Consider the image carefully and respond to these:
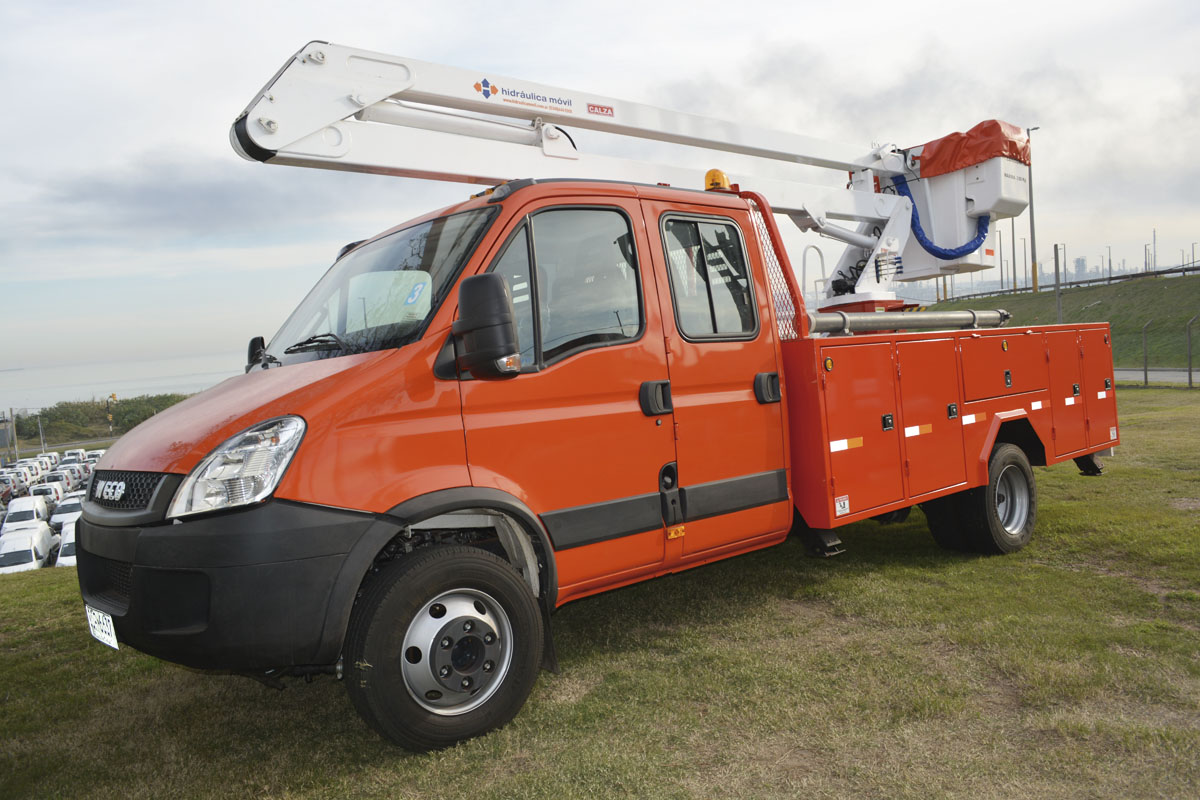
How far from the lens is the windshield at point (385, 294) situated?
3.60 meters

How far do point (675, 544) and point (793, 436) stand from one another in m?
1.10

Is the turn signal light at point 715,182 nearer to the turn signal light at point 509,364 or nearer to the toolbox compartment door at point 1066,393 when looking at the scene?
the turn signal light at point 509,364

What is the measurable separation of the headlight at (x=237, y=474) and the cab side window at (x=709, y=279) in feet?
6.84

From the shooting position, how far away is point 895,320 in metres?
5.49

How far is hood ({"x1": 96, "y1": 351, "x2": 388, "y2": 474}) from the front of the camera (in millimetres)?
3113

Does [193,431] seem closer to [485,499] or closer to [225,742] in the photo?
[485,499]

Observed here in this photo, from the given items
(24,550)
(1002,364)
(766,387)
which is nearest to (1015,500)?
(1002,364)

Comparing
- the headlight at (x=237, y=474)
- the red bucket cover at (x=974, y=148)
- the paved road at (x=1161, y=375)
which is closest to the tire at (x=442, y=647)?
the headlight at (x=237, y=474)

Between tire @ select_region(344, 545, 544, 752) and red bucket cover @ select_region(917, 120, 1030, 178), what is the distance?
621cm

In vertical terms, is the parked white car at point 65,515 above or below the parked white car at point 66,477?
above

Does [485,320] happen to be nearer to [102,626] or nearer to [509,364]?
[509,364]

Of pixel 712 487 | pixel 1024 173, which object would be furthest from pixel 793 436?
pixel 1024 173

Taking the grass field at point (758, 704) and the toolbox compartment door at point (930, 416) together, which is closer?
the grass field at point (758, 704)

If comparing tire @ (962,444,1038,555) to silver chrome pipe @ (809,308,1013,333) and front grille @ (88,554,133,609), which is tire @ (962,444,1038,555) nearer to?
silver chrome pipe @ (809,308,1013,333)
